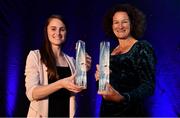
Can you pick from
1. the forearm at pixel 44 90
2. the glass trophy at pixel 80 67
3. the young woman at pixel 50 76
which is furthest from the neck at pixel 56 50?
the glass trophy at pixel 80 67

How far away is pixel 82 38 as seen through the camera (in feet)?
11.0

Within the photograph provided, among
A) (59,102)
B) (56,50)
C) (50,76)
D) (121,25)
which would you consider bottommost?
(59,102)

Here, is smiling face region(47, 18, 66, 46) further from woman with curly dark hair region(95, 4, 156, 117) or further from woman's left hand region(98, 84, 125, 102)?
woman's left hand region(98, 84, 125, 102)

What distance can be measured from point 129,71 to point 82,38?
1.91 m

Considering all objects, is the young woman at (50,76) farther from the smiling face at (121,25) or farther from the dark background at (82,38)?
the dark background at (82,38)

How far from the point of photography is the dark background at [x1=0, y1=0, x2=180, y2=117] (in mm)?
3277

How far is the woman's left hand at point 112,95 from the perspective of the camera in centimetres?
130

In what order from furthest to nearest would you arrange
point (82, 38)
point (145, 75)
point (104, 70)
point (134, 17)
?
point (82, 38) < point (134, 17) < point (145, 75) < point (104, 70)

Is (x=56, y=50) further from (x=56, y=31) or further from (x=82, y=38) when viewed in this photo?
(x=82, y=38)

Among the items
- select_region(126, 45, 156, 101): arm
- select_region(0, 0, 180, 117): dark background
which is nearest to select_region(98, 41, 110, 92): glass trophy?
select_region(126, 45, 156, 101): arm

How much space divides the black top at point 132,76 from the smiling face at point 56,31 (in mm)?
268

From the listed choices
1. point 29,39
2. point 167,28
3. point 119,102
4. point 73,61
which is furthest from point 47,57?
point 167,28

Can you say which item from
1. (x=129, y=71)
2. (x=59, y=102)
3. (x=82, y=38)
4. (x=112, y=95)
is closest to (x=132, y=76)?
(x=129, y=71)

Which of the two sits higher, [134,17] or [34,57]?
[134,17]
